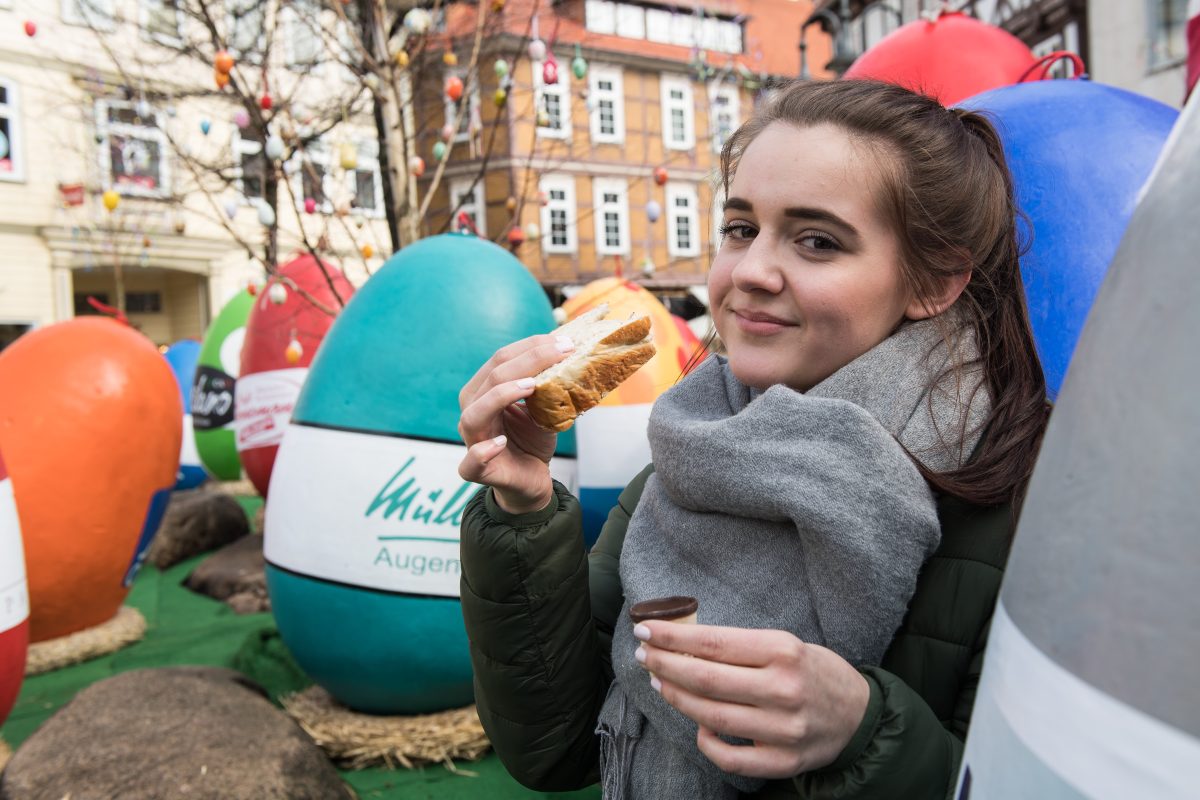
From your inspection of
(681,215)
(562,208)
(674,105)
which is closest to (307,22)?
(562,208)

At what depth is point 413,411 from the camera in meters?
2.99

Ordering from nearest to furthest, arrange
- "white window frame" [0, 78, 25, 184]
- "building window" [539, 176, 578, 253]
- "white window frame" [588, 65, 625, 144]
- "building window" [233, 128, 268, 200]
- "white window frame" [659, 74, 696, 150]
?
"building window" [233, 128, 268, 200] → "white window frame" [0, 78, 25, 184] → "building window" [539, 176, 578, 253] → "white window frame" [588, 65, 625, 144] → "white window frame" [659, 74, 696, 150]

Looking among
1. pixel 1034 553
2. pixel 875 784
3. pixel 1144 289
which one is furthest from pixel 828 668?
pixel 1144 289

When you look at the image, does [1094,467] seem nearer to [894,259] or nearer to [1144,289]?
[1144,289]

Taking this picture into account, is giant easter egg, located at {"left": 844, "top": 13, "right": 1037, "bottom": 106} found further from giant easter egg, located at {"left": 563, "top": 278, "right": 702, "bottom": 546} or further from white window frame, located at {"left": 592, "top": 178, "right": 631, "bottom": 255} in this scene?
white window frame, located at {"left": 592, "top": 178, "right": 631, "bottom": 255}

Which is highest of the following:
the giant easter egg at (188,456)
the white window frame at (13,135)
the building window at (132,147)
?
the white window frame at (13,135)

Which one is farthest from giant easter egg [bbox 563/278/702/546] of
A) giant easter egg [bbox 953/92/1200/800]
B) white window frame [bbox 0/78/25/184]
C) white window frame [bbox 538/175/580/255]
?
white window frame [bbox 538/175/580/255]

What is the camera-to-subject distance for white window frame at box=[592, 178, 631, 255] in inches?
886

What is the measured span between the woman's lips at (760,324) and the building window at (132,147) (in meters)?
5.12

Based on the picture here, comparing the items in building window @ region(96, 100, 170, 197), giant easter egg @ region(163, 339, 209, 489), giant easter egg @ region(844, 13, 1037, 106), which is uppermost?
building window @ region(96, 100, 170, 197)

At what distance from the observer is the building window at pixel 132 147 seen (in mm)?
7217

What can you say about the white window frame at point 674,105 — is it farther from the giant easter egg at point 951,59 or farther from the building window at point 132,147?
the giant easter egg at point 951,59

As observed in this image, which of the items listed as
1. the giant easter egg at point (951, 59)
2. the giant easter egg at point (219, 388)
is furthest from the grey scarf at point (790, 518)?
the giant easter egg at point (219, 388)

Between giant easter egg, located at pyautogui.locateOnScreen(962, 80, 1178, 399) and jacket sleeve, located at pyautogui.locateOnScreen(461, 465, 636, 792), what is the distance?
1.09 metres
